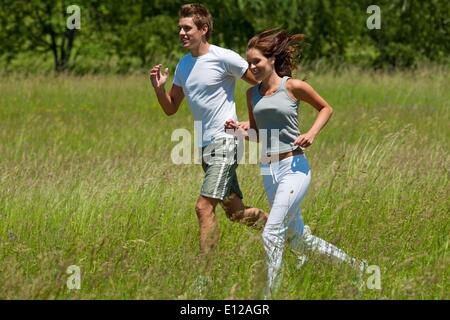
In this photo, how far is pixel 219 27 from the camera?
22.3 metres

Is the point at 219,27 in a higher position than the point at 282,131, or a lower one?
lower

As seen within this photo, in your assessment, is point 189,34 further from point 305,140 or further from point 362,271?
point 362,271

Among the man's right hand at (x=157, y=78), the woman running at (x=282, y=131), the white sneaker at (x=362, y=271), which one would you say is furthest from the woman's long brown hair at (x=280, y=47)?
the white sneaker at (x=362, y=271)

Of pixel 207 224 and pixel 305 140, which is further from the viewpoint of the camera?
pixel 207 224

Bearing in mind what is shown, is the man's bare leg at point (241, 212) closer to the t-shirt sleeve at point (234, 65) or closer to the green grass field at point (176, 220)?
the green grass field at point (176, 220)

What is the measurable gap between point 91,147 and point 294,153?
6.41 m

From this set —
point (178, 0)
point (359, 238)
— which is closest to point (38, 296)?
point (359, 238)

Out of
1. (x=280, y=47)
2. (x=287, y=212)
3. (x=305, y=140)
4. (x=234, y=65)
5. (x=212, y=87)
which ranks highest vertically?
(x=280, y=47)

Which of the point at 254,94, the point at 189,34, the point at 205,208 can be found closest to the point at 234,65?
the point at 189,34

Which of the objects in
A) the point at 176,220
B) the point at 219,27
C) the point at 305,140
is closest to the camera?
the point at 305,140

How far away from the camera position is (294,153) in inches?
237

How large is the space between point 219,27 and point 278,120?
16.5 meters

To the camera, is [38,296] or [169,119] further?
[169,119]
